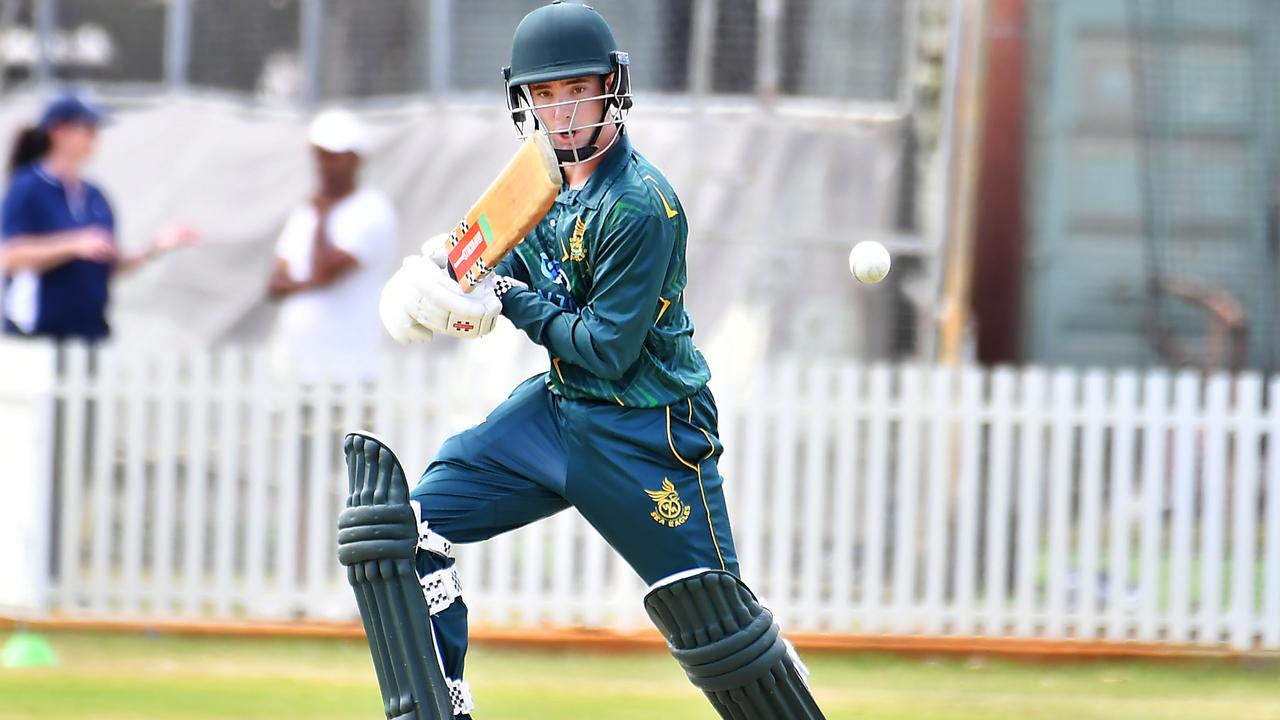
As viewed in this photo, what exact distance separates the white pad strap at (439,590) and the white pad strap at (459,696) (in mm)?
159

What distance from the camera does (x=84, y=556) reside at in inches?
310

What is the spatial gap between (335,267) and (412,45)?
86.6 inches

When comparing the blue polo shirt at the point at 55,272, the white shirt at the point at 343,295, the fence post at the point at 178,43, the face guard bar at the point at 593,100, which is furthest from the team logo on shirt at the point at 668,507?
the fence post at the point at 178,43

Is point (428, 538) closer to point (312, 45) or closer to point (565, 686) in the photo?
point (565, 686)

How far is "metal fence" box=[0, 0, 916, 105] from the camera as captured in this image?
9031 millimetres

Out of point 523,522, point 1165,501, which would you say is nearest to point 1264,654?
point 1165,501

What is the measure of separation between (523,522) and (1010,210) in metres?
6.07

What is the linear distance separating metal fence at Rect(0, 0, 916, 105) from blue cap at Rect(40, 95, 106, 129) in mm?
2031

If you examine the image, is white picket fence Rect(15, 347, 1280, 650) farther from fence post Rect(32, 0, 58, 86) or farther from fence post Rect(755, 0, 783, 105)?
fence post Rect(32, 0, 58, 86)

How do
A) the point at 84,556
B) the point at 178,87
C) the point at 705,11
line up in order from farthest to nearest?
the point at 178,87 < the point at 705,11 < the point at 84,556

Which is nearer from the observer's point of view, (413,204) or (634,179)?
(634,179)

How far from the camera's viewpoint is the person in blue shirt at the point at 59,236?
25.7ft

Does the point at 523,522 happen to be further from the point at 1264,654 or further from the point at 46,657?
the point at 1264,654

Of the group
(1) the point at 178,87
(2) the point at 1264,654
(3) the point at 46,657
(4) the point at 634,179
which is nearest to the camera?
(4) the point at 634,179
